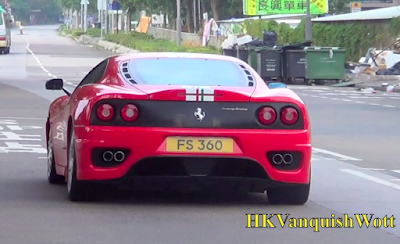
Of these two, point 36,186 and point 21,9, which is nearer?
point 36,186

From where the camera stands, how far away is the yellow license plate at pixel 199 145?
8.23 meters

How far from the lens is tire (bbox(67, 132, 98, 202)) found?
8.61 metres

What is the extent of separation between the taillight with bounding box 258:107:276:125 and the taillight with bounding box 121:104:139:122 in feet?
3.26

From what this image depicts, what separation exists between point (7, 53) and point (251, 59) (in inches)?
909

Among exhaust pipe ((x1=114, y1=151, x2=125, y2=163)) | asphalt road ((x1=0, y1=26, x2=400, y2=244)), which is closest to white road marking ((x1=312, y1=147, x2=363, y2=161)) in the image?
asphalt road ((x1=0, y1=26, x2=400, y2=244))

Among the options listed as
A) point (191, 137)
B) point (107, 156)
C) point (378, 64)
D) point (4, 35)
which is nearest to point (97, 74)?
point (107, 156)

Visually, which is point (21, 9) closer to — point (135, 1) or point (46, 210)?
point (135, 1)

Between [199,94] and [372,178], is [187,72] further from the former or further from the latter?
[372,178]

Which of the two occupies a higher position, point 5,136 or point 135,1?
point 135,1

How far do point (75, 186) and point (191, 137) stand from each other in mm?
1132

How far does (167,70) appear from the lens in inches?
357

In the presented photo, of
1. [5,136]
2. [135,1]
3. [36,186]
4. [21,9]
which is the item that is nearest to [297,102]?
[36,186]

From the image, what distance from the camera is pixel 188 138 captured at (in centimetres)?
826

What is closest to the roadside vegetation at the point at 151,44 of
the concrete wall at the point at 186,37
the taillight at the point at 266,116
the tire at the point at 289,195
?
the concrete wall at the point at 186,37
